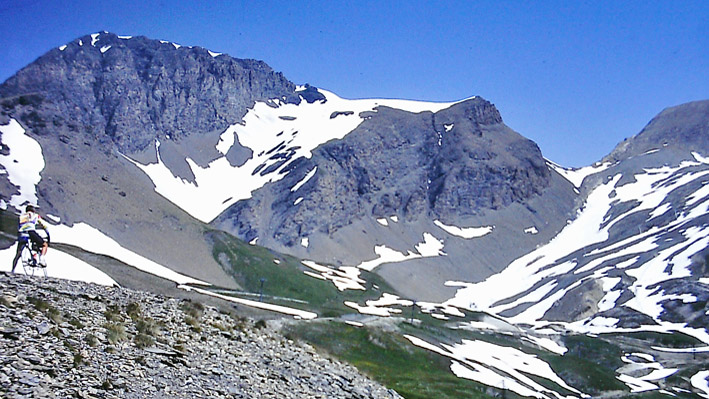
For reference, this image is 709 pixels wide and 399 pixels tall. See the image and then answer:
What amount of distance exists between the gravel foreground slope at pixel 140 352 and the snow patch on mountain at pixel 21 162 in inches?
4402

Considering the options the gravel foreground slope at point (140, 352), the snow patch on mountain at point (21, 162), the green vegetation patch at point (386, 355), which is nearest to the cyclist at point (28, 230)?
the gravel foreground slope at point (140, 352)

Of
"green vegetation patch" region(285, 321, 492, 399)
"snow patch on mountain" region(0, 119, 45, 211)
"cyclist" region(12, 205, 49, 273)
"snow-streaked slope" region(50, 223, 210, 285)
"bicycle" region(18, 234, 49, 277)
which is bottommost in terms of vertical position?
"green vegetation patch" region(285, 321, 492, 399)

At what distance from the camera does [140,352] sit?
20.1 meters

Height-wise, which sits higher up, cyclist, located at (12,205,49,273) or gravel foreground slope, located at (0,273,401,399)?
cyclist, located at (12,205,49,273)

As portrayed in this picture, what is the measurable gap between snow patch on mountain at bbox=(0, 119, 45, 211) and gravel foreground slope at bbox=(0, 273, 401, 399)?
11180 centimetres

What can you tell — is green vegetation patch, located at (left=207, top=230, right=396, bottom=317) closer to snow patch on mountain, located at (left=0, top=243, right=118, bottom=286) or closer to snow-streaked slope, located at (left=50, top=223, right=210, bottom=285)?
snow-streaked slope, located at (left=50, top=223, right=210, bottom=285)

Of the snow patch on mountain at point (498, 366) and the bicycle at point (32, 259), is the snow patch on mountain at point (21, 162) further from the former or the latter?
the bicycle at point (32, 259)

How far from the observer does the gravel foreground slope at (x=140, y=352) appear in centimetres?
1678

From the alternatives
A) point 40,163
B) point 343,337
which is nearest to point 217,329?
point 343,337

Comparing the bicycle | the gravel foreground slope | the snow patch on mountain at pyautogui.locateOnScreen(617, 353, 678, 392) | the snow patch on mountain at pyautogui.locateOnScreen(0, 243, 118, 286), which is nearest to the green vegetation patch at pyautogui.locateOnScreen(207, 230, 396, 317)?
the snow patch on mountain at pyautogui.locateOnScreen(617, 353, 678, 392)

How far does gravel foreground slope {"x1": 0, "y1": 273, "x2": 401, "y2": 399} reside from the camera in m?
16.8

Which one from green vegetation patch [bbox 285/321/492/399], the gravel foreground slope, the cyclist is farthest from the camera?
green vegetation patch [bbox 285/321/492/399]

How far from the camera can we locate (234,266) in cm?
15550

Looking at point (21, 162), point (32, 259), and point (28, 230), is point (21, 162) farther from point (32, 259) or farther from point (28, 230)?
point (28, 230)
